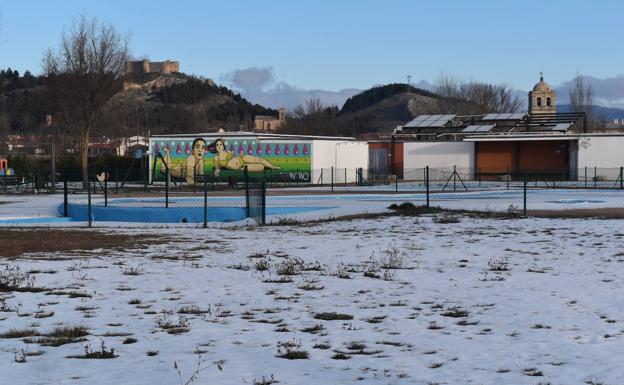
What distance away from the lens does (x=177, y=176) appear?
61500 mm

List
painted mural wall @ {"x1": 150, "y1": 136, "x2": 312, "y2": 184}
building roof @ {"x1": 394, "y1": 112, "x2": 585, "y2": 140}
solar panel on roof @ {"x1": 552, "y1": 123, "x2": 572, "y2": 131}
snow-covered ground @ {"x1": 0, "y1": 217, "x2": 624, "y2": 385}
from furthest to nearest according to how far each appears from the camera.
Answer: building roof @ {"x1": 394, "y1": 112, "x2": 585, "y2": 140}, solar panel on roof @ {"x1": 552, "y1": 123, "x2": 572, "y2": 131}, painted mural wall @ {"x1": 150, "y1": 136, "x2": 312, "y2": 184}, snow-covered ground @ {"x1": 0, "y1": 217, "x2": 624, "y2": 385}

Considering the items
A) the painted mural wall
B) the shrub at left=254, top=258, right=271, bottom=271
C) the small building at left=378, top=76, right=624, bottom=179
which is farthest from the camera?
the small building at left=378, top=76, right=624, bottom=179

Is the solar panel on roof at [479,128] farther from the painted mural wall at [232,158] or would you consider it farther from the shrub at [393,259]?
the shrub at [393,259]

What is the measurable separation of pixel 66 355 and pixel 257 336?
1853mm

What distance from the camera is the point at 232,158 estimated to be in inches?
2381

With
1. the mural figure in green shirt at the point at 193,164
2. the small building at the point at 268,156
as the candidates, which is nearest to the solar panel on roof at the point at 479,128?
the small building at the point at 268,156

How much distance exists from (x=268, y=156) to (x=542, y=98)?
194ft

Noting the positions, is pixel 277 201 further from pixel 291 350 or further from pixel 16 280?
pixel 291 350

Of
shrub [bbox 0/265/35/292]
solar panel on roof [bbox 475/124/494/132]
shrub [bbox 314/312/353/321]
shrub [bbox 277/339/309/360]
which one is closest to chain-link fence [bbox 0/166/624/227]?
solar panel on roof [bbox 475/124/494/132]

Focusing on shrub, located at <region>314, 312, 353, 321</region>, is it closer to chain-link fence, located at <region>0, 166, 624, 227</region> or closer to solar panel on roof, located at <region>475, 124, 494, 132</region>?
chain-link fence, located at <region>0, 166, 624, 227</region>

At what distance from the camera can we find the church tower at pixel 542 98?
10669 centimetres

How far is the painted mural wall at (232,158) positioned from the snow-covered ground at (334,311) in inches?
1675

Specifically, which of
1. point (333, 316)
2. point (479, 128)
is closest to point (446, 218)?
point (333, 316)

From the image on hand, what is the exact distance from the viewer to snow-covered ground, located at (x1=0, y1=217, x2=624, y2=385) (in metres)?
6.61
